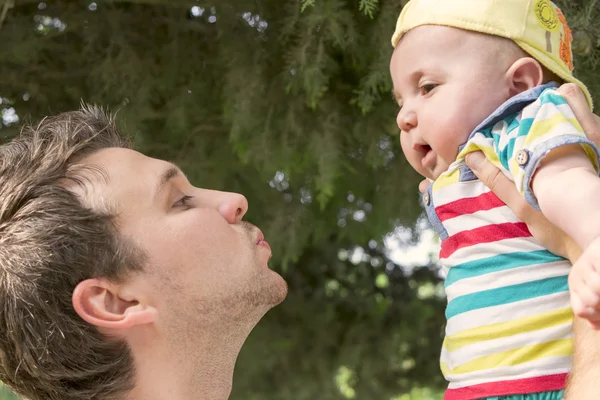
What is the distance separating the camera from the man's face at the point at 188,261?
1.88 meters

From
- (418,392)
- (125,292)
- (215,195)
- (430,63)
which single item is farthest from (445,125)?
(418,392)

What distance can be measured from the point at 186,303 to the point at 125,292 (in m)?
0.15

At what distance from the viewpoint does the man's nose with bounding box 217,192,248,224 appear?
6.56ft

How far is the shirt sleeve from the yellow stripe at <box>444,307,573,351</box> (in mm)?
247

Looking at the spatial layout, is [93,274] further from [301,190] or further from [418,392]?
[418,392]

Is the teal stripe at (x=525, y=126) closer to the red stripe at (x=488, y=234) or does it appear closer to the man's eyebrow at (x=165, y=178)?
the red stripe at (x=488, y=234)

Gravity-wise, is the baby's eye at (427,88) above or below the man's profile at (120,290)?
above

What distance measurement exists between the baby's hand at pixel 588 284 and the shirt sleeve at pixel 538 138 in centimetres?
23

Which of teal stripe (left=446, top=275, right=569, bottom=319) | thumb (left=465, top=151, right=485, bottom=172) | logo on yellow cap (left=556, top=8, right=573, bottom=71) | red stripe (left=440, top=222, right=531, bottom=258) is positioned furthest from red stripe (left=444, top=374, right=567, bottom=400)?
logo on yellow cap (left=556, top=8, right=573, bottom=71)

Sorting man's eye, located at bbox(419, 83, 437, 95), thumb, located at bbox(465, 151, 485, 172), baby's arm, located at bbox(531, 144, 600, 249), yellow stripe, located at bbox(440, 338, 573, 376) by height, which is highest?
baby's arm, located at bbox(531, 144, 600, 249)

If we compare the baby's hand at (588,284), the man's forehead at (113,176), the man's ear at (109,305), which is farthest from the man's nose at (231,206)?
the baby's hand at (588,284)

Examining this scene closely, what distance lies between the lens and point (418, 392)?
4480mm

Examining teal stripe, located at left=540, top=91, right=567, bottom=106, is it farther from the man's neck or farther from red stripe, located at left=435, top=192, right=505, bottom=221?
the man's neck

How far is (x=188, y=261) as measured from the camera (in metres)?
1.89
